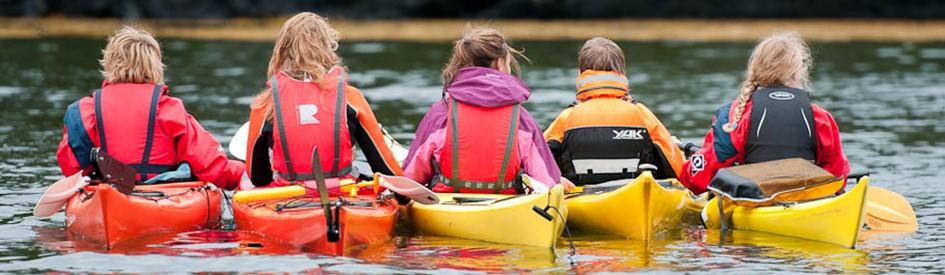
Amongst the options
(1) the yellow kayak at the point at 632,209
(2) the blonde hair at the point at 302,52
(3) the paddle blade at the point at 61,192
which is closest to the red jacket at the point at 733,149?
(1) the yellow kayak at the point at 632,209

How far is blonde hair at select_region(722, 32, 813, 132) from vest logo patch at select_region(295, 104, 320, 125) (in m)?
2.51

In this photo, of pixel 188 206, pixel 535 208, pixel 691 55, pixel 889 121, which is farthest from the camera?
pixel 691 55

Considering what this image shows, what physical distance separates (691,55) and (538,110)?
10677 mm

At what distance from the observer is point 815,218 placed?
29.7 ft

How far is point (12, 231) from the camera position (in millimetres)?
9844

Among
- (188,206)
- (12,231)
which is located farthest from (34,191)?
(188,206)

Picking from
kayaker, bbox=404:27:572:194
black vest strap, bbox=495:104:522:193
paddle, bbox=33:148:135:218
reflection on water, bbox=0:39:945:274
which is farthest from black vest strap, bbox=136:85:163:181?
black vest strap, bbox=495:104:522:193

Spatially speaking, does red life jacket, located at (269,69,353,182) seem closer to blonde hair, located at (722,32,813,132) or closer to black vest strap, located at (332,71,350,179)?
black vest strap, located at (332,71,350,179)

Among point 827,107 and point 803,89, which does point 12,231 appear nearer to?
point 803,89

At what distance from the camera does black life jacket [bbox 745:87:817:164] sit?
9.32m

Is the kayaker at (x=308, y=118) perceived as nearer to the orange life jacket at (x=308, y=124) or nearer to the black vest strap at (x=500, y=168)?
the orange life jacket at (x=308, y=124)

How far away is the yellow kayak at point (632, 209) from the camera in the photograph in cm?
891

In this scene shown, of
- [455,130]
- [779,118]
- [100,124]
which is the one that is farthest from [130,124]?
[779,118]

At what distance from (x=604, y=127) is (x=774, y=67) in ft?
3.54
